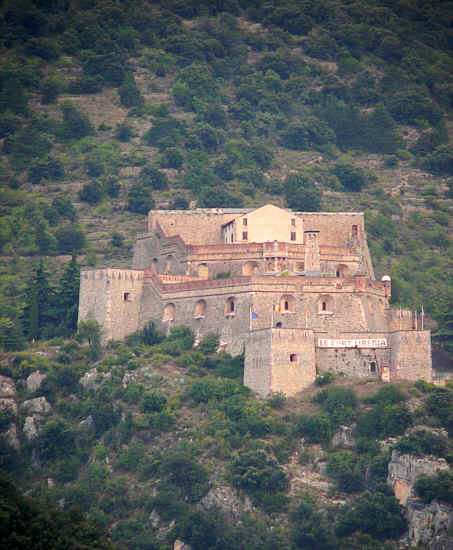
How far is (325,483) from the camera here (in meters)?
79.4

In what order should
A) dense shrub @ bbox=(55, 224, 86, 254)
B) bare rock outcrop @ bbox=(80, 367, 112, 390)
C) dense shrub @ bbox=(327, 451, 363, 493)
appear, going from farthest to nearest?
1. dense shrub @ bbox=(55, 224, 86, 254)
2. bare rock outcrop @ bbox=(80, 367, 112, 390)
3. dense shrub @ bbox=(327, 451, 363, 493)

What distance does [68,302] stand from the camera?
97812 millimetres

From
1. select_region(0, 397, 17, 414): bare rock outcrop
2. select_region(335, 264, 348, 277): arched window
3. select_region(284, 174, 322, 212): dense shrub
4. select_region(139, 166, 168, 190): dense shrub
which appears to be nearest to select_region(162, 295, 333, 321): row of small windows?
select_region(335, 264, 348, 277): arched window

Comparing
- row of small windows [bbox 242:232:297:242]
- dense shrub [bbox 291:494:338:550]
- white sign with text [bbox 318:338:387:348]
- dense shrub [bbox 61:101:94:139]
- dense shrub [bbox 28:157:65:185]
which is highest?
dense shrub [bbox 61:101:94:139]

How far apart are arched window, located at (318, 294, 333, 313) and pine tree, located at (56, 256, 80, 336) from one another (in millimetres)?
16226

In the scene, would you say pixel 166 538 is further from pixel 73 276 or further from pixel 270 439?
pixel 73 276

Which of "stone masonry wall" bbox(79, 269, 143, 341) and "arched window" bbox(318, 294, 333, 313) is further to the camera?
"stone masonry wall" bbox(79, 269, 143, 341)

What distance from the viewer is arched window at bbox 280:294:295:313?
9006cm

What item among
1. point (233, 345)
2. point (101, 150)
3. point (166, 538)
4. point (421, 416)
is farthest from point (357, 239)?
point (101, 150)

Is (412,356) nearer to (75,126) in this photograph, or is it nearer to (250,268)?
(250,268)

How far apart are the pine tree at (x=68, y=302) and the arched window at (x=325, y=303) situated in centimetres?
1623

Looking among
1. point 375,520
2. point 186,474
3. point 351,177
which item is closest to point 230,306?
point 186,474

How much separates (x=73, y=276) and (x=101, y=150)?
38618 millimetres

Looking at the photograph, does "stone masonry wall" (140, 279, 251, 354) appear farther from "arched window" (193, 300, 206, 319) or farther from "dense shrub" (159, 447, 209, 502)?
"dense shrub" (159, 447, 209, 502)
